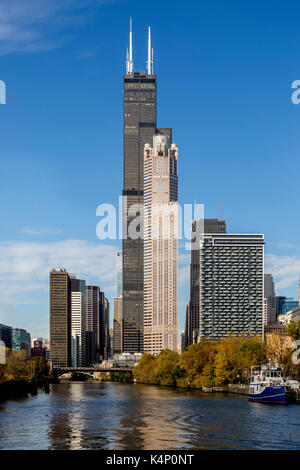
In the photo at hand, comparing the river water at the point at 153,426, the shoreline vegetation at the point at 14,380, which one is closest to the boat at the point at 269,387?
the river water at the point at 153,426

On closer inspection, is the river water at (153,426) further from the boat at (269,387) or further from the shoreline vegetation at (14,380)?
the shoreline vegetation at (14,380)

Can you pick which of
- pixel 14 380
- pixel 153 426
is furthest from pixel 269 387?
pixel 14 380

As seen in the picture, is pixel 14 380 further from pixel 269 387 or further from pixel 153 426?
pixel 153 426

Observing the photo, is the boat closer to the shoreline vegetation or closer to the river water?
the river water

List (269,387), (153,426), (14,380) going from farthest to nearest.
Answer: (14,380), (269,387), (153,426)

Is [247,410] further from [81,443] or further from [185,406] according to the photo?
[81,443]
